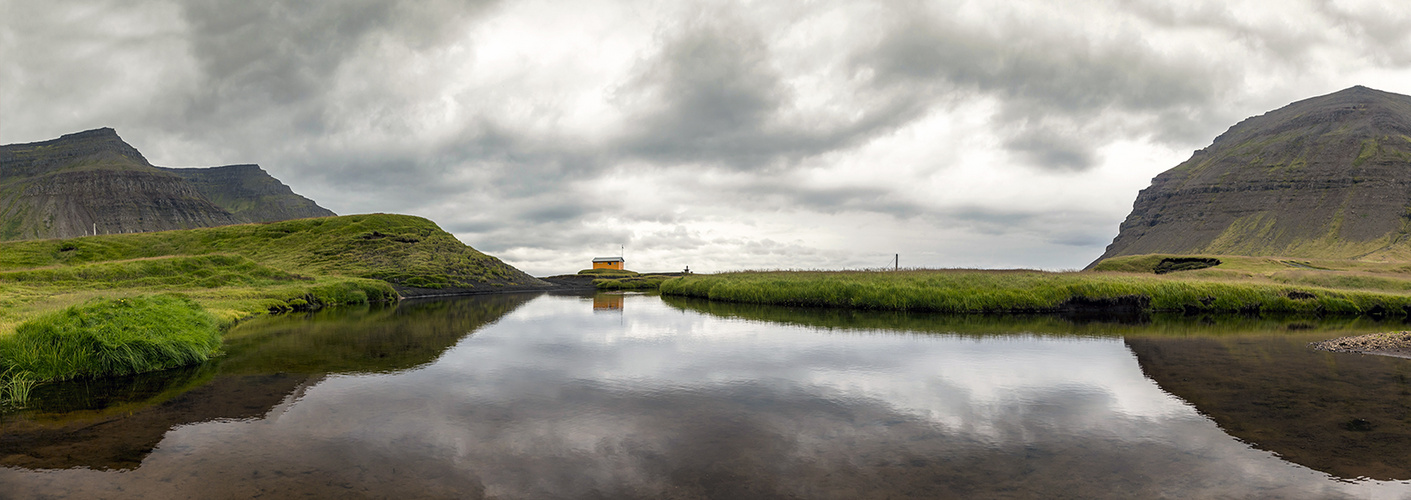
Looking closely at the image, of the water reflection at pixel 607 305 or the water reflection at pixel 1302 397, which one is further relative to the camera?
the water reflection at pixel 607 305

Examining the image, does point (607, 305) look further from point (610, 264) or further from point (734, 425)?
point (610, 264)

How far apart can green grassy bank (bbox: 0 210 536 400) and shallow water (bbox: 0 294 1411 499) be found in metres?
1.29

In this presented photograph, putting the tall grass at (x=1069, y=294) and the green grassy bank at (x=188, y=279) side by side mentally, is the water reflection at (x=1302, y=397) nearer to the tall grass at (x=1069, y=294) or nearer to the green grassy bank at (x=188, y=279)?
the tall grass at (x=1069, y=294)

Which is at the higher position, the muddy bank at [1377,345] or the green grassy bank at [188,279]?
the green grassy bank at [188,279]

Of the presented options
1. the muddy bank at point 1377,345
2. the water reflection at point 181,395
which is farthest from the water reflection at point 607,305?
the muddy bank at point 1377,345

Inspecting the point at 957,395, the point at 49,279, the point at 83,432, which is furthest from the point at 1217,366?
the point at 49,279

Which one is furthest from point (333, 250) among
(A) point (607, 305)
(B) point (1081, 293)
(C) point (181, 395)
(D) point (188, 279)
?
(B) point (1081, 293)

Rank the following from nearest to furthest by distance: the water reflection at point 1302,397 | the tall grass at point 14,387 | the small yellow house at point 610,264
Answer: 1. the water reflection at point 1302,397
2. the tall grass at point 14,387
3. the small yellow house at point 610,264

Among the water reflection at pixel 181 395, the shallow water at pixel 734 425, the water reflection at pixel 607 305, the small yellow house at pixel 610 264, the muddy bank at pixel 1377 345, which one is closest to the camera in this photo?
the shallow water at pixel 734 425

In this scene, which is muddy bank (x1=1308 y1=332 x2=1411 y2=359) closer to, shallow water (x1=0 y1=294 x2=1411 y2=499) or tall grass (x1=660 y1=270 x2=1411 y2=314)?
shallow water (x1=0 y1=294 x2=1411 y2=499)

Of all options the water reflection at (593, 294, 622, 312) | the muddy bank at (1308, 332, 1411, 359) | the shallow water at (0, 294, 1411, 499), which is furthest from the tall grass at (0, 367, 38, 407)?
the muddy bank at (1308, 332, 1411, 359)

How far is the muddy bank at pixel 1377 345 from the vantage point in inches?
777

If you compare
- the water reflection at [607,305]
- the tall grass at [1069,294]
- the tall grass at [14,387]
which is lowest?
the tall grass at [14,387]

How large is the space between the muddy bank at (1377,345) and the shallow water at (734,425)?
4.68 feet
